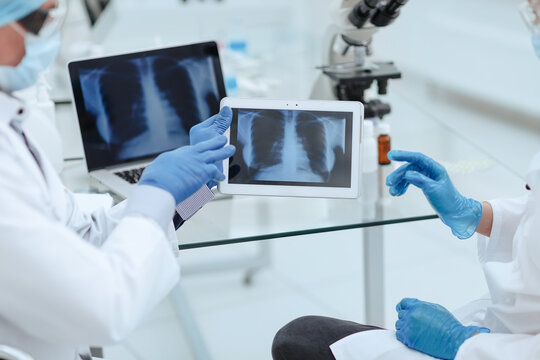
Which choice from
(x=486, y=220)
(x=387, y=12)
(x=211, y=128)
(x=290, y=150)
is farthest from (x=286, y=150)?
(x=387, y=12)

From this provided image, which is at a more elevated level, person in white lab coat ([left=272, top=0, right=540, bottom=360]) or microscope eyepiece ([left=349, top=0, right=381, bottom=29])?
microscope eyepiece ([left=349, top=0, right=381, bottom=29])

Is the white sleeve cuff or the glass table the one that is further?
the glass table

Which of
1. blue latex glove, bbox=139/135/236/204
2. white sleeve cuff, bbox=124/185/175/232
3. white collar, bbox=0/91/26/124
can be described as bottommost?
white sleeve cuff, bbox=124/185/175/232

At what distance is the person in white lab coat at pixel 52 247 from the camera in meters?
0.88

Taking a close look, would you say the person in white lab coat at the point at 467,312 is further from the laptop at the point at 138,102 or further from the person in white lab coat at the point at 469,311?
the laptop at the point at 138,102

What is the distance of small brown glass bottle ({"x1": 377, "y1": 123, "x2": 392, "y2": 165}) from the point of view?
176 centimetres

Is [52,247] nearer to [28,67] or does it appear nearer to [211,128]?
[28,67]

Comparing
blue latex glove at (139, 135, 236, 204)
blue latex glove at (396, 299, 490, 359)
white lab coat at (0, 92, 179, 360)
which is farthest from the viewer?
blue latex glove at (396, 299, 490, 359)

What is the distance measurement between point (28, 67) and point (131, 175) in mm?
744

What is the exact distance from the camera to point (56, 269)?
88 centimetres

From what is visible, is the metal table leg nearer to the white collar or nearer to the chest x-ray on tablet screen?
the chest x-ray on tablet screen

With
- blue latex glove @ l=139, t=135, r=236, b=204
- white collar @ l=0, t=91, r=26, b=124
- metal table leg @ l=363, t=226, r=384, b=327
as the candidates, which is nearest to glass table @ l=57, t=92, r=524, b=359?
metal table leg @ l=363, t=226, r=384, b=327

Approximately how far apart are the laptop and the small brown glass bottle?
432 mm

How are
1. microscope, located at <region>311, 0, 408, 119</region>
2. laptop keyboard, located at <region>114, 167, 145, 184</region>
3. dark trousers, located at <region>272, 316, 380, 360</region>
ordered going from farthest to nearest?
microscope, located at <region>311, 0, 408, 119</region>, laptop keyboard, located at <region>114, 167, 145, 184</region>, dark trousers, located at <region>272, 316, 380, 360</region>
